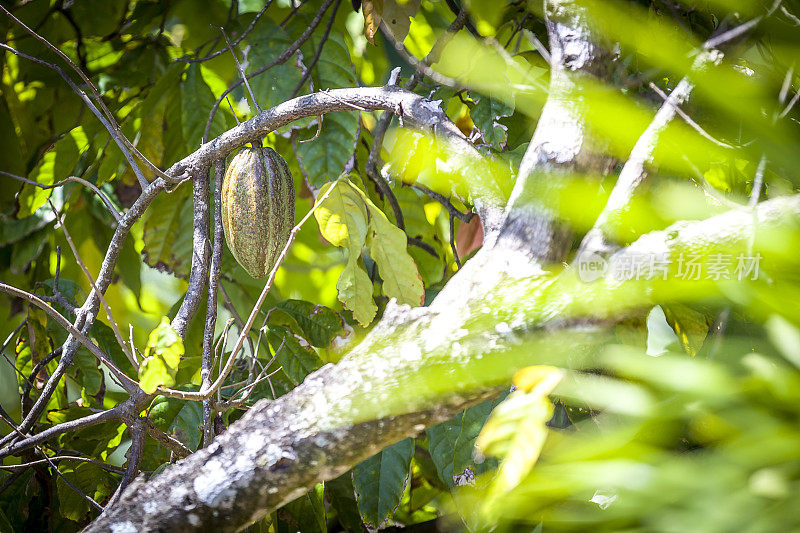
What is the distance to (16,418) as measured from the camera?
4.11 ft

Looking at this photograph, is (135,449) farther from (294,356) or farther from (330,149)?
(330,149)

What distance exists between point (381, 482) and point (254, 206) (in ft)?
1.45

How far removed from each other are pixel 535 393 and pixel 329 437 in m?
0.16

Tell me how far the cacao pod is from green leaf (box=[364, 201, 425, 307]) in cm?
12

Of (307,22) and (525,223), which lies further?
(307,22)

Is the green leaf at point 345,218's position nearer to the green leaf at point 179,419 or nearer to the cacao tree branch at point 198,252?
the cacao tree branch at point 198,252

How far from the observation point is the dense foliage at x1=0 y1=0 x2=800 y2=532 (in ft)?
1.31

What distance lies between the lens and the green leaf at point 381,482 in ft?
3.22

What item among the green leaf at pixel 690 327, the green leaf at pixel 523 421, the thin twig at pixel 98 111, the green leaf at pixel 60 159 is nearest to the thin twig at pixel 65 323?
the thin twig at pixel 98 111

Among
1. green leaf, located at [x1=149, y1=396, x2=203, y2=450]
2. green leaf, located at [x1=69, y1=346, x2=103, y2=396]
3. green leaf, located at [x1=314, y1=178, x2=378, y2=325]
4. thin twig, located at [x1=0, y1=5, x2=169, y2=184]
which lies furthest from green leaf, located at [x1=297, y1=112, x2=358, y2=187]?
green leaf, located at [x1=69, y1=346, x2=103, y2=396]

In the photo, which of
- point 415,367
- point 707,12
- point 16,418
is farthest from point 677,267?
point 16,418

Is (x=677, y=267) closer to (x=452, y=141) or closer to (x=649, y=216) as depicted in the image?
(x=649, y=216)

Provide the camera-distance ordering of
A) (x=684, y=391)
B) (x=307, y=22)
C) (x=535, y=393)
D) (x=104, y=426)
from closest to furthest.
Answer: (x=684, y=391) → (x=535, y=393) → (x=104, y=426) → (x=307, y=22)
